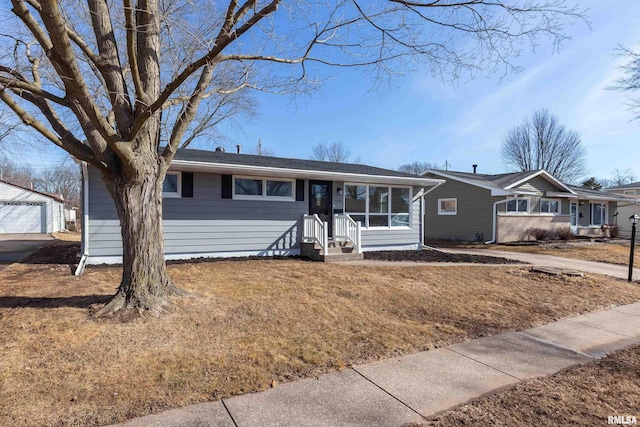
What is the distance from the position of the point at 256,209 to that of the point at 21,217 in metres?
25.4

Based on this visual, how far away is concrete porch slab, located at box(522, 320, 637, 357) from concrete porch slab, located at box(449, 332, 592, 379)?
0.23 meters

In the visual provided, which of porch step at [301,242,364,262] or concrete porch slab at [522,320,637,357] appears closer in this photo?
concrete porch slab at [522,320,637,357]

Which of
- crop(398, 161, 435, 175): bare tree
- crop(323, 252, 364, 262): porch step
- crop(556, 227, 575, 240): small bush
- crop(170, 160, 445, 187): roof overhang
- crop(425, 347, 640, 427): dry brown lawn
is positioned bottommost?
crop(425, 347, 640, 427): dry brown lawn

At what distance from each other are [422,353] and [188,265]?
6.16 m

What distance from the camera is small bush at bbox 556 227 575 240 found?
783 inches

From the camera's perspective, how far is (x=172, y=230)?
9055 mm

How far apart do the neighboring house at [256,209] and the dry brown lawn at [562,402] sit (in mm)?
6819

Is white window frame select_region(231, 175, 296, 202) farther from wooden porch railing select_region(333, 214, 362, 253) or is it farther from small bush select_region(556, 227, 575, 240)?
small bush select_region(556, 227, 575, 240)

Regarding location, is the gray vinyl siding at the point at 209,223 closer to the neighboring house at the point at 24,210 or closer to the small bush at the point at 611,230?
the small bush at the point at 611,230

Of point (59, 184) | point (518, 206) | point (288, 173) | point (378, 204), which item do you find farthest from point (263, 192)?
point (59, 184)

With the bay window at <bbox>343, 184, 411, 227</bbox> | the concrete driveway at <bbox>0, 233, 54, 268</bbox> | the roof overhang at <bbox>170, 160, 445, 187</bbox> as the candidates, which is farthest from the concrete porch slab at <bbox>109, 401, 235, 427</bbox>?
the concrete driveway at <bbox>0, 233, 54, 268</bbox>

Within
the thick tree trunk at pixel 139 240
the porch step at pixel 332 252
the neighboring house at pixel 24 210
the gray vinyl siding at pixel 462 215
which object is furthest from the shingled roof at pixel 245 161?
the neighboring house at pixel 24 210

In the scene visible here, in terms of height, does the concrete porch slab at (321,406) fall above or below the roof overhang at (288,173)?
below

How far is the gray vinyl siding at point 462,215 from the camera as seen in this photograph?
17500 mm
